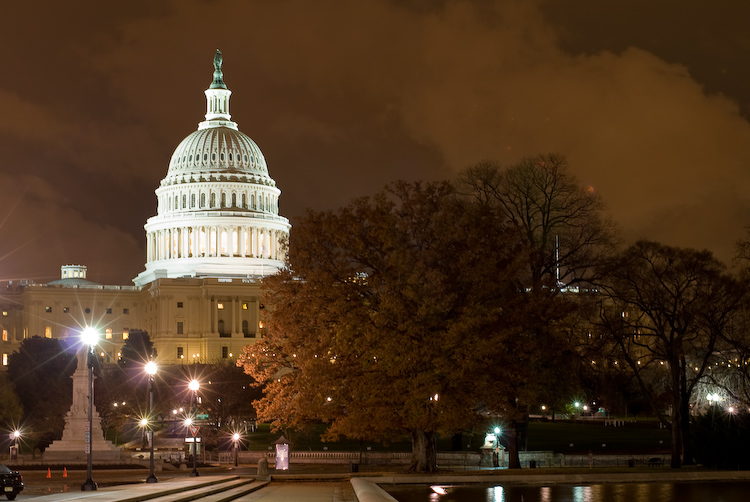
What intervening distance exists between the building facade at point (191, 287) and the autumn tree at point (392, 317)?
116579 millimetres

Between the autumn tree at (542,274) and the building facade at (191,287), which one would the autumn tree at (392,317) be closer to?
the autumn tree at (542,274)

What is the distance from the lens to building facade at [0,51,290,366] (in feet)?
586

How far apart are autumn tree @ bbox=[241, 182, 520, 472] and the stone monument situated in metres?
15.3

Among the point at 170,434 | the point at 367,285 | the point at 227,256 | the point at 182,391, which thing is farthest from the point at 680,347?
the point at 227,256

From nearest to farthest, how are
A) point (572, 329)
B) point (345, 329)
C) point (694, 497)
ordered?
point (694, 497)
point (345, 329)
point (572, 329)

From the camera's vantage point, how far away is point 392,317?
52.8 m

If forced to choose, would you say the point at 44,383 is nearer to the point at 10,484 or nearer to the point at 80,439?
the point at 80,439

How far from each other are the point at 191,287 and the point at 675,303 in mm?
128775

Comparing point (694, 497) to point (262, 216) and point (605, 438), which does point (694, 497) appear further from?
point (262, 216)

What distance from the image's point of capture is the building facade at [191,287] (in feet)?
586

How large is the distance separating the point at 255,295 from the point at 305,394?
128 metres

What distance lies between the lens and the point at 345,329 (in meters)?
52.5

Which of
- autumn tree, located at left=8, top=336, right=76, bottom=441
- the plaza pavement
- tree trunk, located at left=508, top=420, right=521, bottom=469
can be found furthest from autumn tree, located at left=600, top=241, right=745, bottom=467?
autumn tree, located at left=8, top=336, right=76, bottom=441

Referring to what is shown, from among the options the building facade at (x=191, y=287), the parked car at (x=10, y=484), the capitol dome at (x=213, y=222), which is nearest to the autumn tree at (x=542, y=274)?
the parked car at (x=10, y=484)
